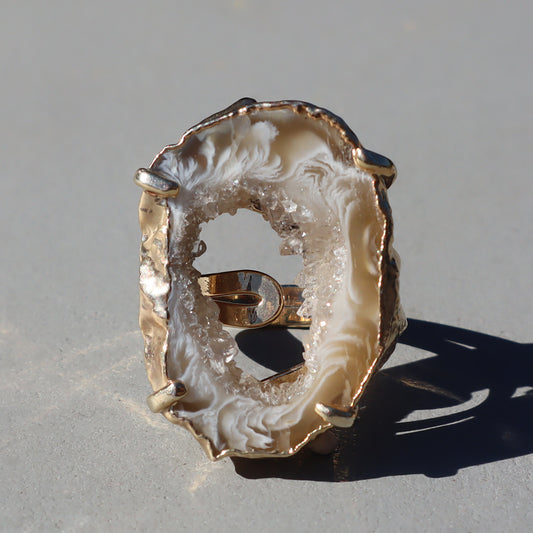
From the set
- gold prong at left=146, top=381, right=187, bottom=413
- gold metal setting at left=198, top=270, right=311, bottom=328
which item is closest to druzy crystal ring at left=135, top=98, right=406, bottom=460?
gold prong at left=146, top=381, right=187, bottom=413

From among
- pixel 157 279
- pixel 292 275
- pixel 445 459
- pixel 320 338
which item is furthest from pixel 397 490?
pixel 292 275

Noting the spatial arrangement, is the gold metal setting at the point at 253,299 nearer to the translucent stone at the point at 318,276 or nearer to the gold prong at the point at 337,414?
the translucent stone at the point at 318,276

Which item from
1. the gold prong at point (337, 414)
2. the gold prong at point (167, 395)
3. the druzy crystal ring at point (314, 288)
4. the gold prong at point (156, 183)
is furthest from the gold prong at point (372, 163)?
the gold prong at point (167, 395)

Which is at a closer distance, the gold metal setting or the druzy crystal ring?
the druzy crystal ring

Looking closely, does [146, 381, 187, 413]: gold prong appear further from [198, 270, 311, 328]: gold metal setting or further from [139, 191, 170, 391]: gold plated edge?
[198, 270, 311, 328]: gold metal setting

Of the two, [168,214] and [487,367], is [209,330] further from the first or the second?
[487,367]

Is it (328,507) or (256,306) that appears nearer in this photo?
(328,507)
